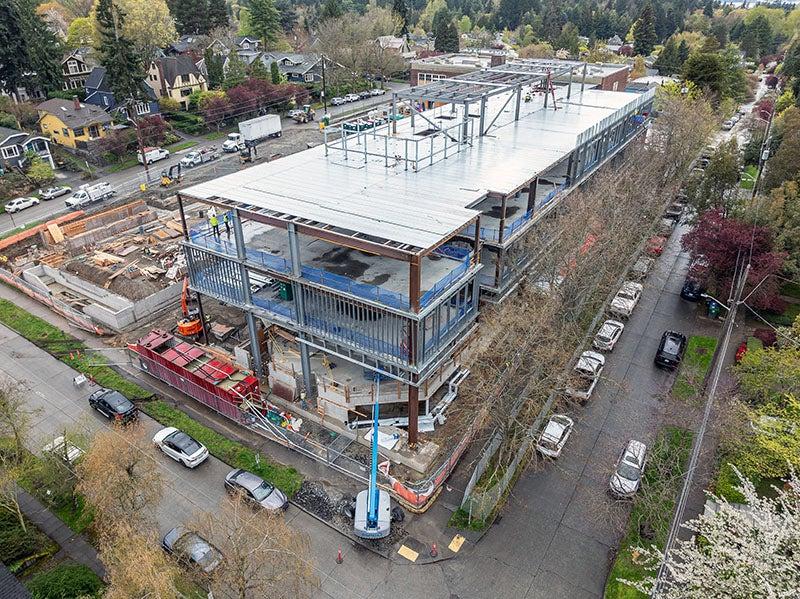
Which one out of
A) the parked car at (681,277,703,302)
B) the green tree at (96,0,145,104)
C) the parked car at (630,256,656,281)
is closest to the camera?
the parked car at (681,277,703,302)

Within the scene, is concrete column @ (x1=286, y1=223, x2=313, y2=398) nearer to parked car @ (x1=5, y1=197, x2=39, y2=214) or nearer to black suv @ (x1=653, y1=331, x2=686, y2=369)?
black suv @ (x1=653, y1=331, x2=686, y2=369)

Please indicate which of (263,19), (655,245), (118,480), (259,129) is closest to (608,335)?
(655,245)

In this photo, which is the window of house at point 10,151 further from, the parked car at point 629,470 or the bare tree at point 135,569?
the parked car at point 629,470

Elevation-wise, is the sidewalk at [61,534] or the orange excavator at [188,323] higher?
the orange excavator at [188,323]

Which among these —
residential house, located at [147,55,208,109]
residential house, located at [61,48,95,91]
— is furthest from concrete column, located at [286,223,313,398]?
residential house, located at [61,48,95,91]

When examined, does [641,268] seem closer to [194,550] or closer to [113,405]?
[194,550]

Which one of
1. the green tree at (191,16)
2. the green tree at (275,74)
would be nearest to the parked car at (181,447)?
the green tree at (275,74)
